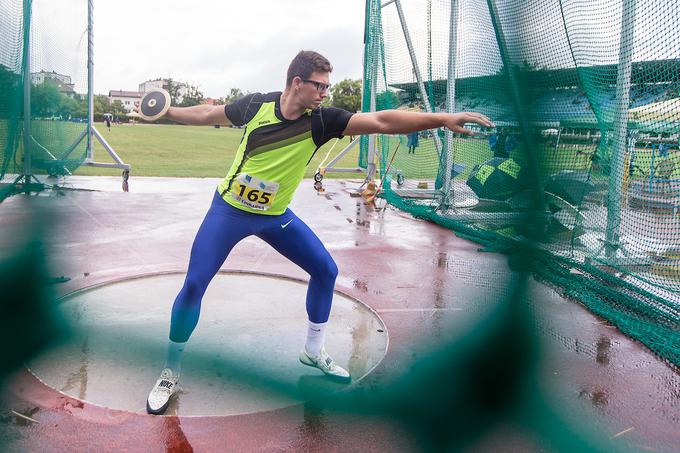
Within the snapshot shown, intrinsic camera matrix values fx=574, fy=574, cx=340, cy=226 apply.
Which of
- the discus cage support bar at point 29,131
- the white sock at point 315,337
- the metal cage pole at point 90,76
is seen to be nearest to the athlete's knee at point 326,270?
the white sock at point 315,337

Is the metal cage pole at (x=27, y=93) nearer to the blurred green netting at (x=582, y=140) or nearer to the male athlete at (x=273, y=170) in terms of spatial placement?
the blurred green netting at (x=582, y=140)

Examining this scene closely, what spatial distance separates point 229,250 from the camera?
136 inches

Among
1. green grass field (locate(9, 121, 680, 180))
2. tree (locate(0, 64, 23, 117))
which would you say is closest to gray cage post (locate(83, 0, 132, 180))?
green grass field (locate(9, 121, 680, 180))

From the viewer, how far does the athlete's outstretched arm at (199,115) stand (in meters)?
3.65

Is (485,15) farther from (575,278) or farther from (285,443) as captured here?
(285,443)

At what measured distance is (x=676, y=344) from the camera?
4.46m

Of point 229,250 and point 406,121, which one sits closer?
point 406,121

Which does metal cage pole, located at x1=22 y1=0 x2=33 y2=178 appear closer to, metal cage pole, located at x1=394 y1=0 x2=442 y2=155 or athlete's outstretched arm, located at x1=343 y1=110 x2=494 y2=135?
metal cage pole, located at x1=394 y1=0 x2=442 y2=155

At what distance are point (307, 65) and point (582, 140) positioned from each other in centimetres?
387

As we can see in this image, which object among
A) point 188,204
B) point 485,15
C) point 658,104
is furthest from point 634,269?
point 188,204

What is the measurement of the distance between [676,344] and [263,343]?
10.4ft

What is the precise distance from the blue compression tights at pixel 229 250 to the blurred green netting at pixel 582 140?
4.21ft

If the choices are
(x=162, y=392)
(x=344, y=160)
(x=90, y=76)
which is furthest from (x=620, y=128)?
(x=344, y=160)

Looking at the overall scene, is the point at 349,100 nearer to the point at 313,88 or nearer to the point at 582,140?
the point at 582,140
